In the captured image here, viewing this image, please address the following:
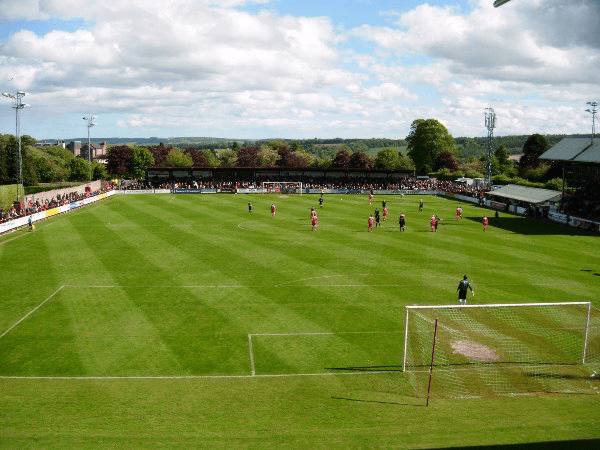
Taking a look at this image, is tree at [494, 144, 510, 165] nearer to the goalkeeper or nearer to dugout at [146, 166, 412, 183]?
dugout at [146, 166, 412, 183]

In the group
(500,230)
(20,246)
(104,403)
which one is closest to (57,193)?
(20,246)

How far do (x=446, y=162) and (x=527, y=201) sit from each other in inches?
2983

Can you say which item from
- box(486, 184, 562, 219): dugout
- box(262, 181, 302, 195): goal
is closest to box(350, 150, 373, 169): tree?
box(262, 181, 302, 195): goal

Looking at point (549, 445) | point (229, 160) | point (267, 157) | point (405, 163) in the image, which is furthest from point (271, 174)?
point (549, 445)

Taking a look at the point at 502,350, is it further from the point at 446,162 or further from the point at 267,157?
the point at 267,157

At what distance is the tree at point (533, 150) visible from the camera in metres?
132

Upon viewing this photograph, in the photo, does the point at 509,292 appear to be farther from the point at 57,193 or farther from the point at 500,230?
the point at 57,193

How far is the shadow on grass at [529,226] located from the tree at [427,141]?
72635 mm

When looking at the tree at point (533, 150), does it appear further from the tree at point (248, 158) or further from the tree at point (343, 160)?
the tree at point (248, 158)

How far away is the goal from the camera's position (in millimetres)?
93750

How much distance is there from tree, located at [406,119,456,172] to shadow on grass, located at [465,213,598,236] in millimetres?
72635

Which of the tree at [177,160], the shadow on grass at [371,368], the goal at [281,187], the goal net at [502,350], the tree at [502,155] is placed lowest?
the shadow on grass at [371,368]

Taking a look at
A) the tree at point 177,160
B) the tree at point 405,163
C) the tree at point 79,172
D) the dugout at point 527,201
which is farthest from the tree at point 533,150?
the tree at point 79,172

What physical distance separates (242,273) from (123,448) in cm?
1860
